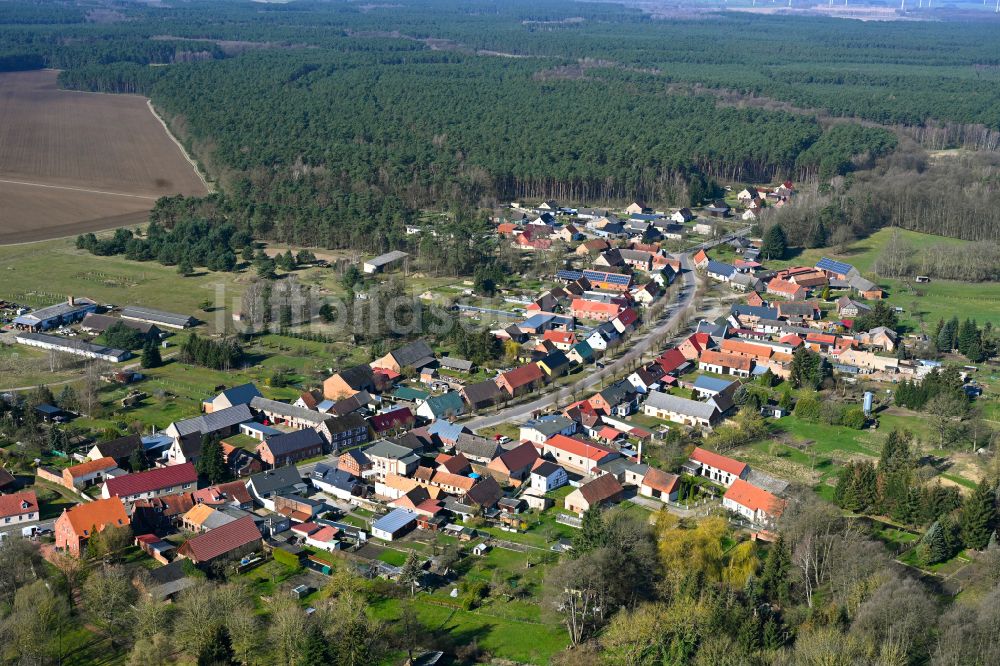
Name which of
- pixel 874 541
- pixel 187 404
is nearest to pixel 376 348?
pixel 187 404

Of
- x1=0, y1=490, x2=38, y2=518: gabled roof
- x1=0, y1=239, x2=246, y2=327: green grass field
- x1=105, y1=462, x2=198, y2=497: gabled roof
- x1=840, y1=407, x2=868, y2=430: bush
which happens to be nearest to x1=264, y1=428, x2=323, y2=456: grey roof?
x1=105, y1=462, x2=198, y2=497: gabled roof

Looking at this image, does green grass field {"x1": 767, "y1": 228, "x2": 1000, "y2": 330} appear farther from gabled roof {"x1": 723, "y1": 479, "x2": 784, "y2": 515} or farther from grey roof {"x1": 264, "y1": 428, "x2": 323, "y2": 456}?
grey roof {"x1": 264, "y1": 428, "x2": 323, "y2": 456}

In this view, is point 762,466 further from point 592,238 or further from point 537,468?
point 592,238

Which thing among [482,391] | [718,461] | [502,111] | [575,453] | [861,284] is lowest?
[575,453]

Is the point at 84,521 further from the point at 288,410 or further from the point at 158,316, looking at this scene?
the point at 158,316

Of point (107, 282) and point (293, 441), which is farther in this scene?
point (107, 282)

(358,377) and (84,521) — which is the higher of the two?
(358,377)

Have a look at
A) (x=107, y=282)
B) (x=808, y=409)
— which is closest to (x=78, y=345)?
(x=107, y=282)
